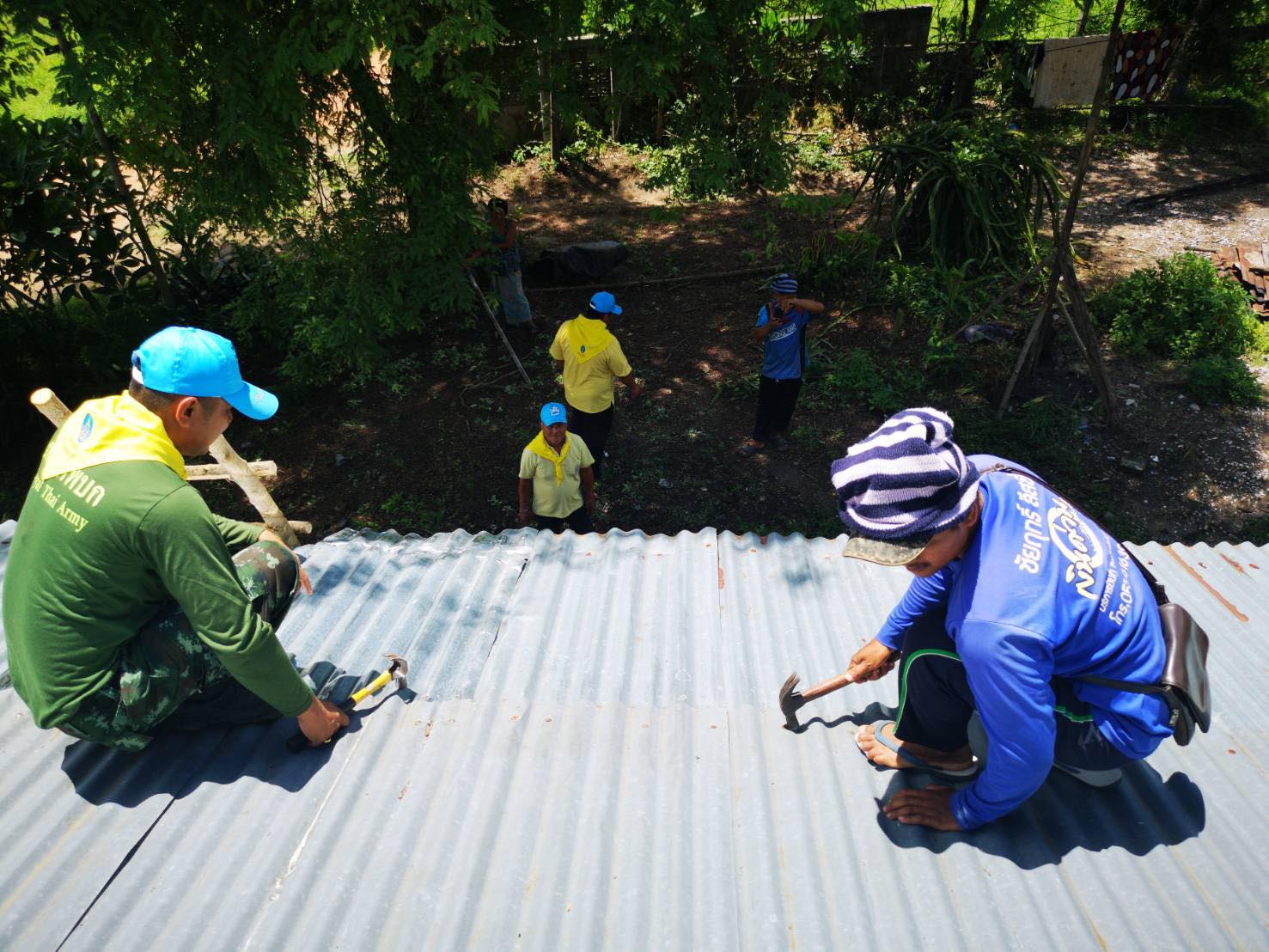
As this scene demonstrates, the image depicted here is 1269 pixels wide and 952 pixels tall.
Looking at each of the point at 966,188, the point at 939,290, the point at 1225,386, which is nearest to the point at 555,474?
the point at 939,290

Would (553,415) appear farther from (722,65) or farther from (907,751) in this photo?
(722,65)

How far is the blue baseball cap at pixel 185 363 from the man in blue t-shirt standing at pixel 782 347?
4651mm

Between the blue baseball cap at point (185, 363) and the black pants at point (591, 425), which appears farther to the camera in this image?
the black pants at point (591, 425)

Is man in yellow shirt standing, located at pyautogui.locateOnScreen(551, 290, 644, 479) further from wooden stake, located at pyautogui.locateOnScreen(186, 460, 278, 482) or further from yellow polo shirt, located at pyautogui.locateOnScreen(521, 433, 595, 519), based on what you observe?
wooden stake, located at pyautogui.locateOnScreen(186, 460, 278, 482)

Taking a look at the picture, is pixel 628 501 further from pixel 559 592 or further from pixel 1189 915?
pixel 1189 915

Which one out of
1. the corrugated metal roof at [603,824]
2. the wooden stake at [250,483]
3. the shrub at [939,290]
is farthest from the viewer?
the shrub at [939,290]

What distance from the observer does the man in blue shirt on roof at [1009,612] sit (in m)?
1.82

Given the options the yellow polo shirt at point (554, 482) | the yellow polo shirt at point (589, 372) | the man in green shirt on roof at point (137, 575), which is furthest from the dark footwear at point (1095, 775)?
the yellow polo shirt at point (589, 372)

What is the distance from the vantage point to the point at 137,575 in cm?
207

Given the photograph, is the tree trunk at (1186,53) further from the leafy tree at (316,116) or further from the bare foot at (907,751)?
the bare foot at (907,751)

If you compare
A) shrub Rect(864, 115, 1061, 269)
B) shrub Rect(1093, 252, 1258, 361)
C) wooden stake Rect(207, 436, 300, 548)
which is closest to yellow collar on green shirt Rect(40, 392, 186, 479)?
wooden stake Rect(207, 436, 300, 548)

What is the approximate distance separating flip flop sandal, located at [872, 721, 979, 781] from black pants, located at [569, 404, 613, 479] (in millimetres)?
3738

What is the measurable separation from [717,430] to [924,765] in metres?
5.26

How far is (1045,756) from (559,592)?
1882mm
